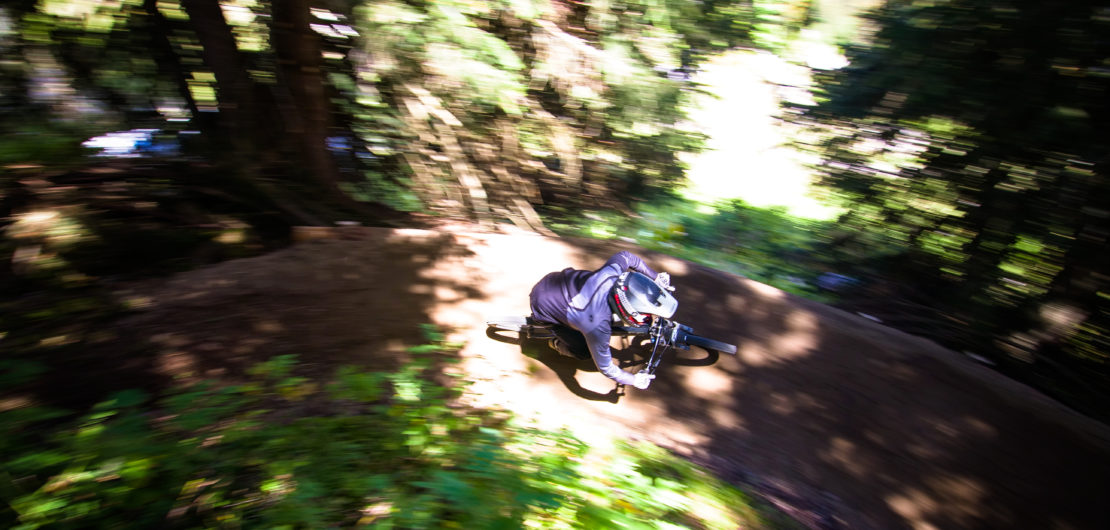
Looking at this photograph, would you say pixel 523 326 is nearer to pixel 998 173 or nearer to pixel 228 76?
pixel 228 76

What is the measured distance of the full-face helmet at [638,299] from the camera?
159 inches

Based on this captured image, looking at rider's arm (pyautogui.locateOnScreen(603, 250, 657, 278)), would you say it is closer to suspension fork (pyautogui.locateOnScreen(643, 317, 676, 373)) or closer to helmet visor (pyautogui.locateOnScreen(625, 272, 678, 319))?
helmet visor (pyautogui.locateOnScreen(625, 272, 678, 319))

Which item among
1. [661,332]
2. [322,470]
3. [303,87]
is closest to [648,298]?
[661,332]

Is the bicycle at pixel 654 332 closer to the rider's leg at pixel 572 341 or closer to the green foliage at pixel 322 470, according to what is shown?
the rider's leg at pixel 572 341

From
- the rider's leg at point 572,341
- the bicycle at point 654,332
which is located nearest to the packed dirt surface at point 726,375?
the bicycle at point 654,332

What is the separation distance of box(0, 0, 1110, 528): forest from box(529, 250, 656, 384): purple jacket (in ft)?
3.36

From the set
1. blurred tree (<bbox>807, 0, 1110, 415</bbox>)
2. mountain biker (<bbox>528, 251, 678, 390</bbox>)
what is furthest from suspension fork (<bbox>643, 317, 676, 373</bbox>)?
blurred tree (<bbox>807, 0, 1110, 415</bbox>)

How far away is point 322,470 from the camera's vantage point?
9.07 ft

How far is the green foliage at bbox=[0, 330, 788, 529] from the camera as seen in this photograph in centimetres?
238

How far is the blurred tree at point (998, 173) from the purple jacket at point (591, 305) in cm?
344

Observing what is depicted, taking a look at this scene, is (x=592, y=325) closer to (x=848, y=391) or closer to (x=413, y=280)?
(x=413, y=280)

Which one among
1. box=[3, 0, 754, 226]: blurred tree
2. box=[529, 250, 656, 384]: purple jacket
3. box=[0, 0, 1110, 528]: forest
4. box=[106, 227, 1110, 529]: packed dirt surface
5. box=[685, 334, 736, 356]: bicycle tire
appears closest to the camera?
box=[0, 0, 1110, 528]: forest

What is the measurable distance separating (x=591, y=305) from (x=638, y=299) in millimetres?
452

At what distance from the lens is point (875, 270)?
5645 millimetres
